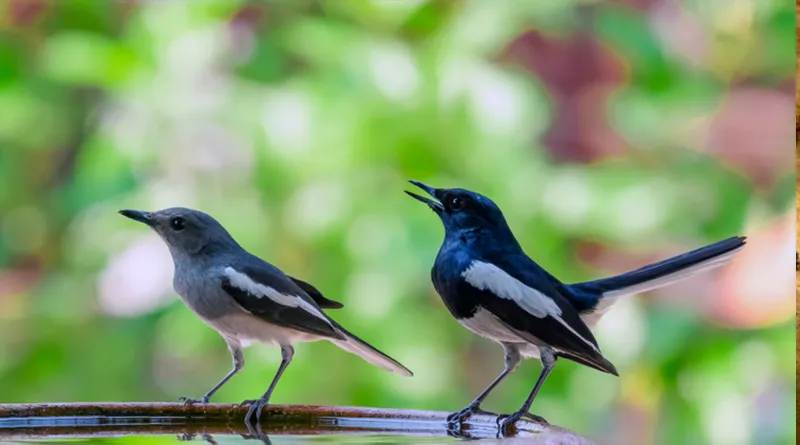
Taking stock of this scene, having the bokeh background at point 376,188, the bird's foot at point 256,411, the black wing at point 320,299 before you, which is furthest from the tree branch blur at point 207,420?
the bokeh background at point 376,188

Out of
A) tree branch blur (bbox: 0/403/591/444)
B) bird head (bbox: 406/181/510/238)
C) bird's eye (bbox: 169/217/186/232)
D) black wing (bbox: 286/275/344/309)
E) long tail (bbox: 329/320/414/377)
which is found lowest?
tree branch blur (bbox: 0/403/591/444)

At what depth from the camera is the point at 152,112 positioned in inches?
60.6

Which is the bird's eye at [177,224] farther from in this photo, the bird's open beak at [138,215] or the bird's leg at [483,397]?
the bird's leg at [483,397]

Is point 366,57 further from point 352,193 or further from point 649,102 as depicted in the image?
point 649,102

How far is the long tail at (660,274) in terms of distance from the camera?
85 cm

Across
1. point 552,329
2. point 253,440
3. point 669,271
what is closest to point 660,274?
point 669,271

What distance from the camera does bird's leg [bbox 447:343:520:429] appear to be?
751mm

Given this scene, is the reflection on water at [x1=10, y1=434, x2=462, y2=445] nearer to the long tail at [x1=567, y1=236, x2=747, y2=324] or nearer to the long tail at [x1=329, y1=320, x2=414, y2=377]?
the long tail at [x1=329, y1=320, x2=414, y2=377]

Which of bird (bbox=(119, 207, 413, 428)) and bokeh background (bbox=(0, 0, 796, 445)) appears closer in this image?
bird (bbox=(119, 207, 413, 428))

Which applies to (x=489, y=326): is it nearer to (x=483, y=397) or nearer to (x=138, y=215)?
(x=483, y=397)

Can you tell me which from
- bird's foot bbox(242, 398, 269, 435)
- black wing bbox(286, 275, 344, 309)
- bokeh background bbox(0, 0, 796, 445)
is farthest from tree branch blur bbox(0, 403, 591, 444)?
bokeh background bbox(0, 0, 796, 445)

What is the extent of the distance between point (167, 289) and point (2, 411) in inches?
32.0

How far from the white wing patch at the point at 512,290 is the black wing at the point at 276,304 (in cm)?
11

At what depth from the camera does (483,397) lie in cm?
82
